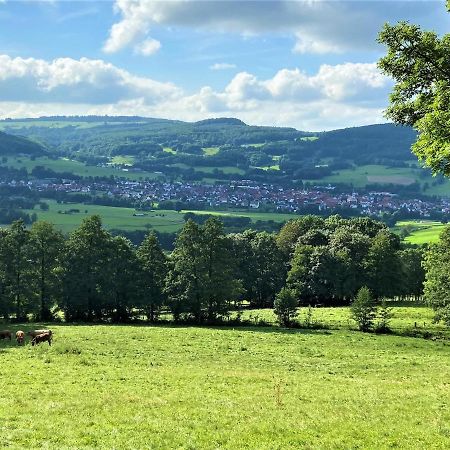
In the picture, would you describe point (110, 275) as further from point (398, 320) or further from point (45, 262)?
point (398, 320)

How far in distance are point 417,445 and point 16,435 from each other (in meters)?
14.2

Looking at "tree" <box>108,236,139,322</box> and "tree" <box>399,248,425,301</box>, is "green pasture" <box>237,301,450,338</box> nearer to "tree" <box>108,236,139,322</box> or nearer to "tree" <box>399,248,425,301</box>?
"tree" <box>108,236,139,322</box>

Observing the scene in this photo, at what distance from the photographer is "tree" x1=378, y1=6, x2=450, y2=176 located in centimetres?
1978

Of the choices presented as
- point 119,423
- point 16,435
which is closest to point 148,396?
point 119,423

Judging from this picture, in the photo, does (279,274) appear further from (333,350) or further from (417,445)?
(417,445)

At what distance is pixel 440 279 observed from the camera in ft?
215

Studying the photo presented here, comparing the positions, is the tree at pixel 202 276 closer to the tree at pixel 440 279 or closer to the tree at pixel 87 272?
the tree at pixel 87 272

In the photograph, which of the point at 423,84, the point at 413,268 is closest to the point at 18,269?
the point at 423,84

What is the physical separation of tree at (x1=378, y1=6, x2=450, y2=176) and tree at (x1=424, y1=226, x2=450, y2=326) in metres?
45.5

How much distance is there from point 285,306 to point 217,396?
135 ft

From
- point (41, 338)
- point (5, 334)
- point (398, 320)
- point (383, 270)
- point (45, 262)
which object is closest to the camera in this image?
point (41, 338)

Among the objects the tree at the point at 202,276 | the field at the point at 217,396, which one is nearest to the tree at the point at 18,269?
the tree at the point at 202,276

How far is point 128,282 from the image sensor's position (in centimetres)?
7512

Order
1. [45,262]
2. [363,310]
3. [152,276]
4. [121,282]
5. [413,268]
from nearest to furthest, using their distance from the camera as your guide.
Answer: [363,310], [45,262], [121,282], [152,276], [413,268]
